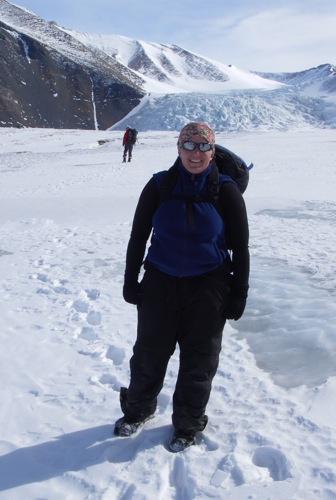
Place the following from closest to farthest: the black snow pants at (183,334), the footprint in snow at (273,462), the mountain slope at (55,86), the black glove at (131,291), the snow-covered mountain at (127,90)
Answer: the footprint in snow at (273,462) < the black snow pants at (183,334) < the black glove at (131,291) < the snow-covered mountain at (127,90) < the mountain slope at (55,86)

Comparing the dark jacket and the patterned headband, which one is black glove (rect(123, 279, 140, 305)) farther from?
the patterned headband

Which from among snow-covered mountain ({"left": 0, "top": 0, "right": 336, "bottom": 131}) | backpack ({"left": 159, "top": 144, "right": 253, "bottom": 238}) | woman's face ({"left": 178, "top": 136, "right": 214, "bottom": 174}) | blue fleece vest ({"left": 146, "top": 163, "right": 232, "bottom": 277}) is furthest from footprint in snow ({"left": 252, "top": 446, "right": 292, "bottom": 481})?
snow-covered mountain ({"left": 0, "top": 0, "right": 336, "bottom": 131})

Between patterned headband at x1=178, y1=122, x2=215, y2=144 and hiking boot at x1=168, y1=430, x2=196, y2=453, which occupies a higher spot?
patterned headband at x1=178, y1=122, x2=215, y2=144

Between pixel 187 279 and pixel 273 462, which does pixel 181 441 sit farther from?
pixel 187 279

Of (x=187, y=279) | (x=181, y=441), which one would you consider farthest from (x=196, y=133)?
(x=181, y=441)

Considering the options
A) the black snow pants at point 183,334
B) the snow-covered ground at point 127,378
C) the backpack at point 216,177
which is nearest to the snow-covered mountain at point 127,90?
the snow-covered ground at point 127,378

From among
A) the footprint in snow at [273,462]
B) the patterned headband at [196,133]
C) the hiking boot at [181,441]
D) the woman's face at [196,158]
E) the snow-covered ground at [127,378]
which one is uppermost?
the patterned headband at [196,133]

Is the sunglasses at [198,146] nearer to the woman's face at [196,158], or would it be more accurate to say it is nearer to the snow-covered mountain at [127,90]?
the woman's face at [196,158]

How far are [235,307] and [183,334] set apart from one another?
34 cm

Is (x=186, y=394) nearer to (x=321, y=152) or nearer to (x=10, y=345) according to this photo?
(x=10, y=345)

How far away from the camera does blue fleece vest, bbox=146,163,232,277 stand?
8.46 ft

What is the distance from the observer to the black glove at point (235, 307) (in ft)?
8.89

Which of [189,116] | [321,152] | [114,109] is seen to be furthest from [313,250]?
[114,109]

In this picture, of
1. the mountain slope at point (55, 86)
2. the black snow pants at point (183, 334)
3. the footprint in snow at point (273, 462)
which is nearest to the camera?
the footprint in snow at point (273, 462)
